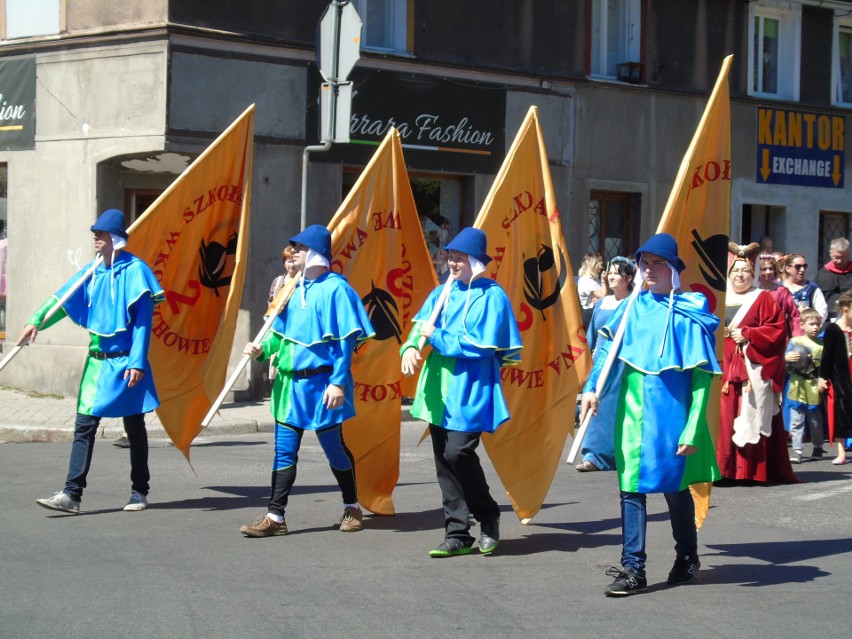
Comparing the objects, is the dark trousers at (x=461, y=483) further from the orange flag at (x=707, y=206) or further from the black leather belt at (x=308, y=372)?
the orange flag at (x=707, y=206)

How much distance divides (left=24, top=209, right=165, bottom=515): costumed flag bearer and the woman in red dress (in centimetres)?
457

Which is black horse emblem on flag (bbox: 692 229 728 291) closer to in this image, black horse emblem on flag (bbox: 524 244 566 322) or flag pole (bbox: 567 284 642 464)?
black horse emblem on flag (bbox: 524 244 566 322)

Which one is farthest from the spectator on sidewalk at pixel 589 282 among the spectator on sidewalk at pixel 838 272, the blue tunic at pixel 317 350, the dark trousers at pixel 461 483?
the dark trousers at pixel 461 483

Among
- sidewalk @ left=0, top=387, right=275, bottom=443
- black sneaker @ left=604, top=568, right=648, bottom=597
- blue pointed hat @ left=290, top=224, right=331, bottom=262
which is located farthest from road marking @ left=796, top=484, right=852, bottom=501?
sidewalk @ left=0, top=387, right=275, bottom=443

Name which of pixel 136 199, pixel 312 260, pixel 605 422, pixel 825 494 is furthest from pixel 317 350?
pixel 136 199

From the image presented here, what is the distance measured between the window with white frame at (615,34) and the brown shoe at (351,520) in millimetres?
A: 12915

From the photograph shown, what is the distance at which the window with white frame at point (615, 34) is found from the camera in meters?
19.4

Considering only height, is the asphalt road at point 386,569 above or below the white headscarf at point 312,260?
below

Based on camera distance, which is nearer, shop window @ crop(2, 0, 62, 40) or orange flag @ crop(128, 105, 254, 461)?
orange flag @ crop(128, 105, 254, 461)

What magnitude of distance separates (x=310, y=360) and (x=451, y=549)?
143cm

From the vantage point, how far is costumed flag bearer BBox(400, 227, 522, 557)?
7074mm

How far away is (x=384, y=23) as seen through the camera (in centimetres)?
1728

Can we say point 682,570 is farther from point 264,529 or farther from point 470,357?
point 264,529

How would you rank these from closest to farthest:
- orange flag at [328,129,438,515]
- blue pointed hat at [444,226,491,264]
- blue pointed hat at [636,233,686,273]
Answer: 1. blue pointed hat at [636,233,686,273]
2. blue pointed hat at [444,226,491,264]
3. orange flag at [328,129,438,515]
